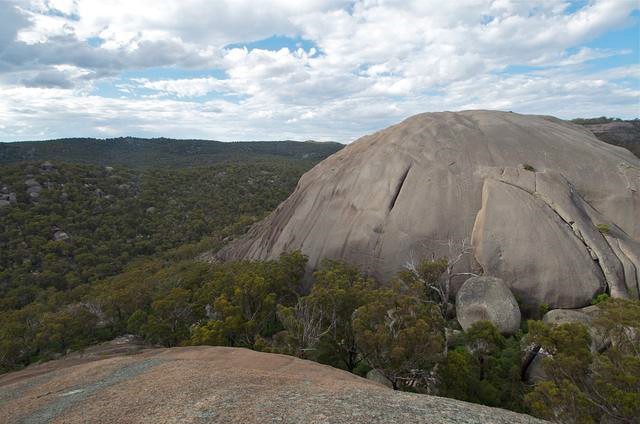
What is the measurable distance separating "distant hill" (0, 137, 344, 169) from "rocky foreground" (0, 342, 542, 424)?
10101 cm

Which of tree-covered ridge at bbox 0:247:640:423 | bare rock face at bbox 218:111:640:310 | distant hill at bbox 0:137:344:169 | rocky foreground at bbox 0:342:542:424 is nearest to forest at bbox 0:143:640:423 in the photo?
tree-covered ridge at bbox 0:247:640:423

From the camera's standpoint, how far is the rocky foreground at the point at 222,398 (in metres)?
Result: 7.99

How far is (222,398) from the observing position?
29.2 ft

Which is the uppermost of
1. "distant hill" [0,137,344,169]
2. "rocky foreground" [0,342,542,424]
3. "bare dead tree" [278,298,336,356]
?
"distant hill" [0,137,344,169]

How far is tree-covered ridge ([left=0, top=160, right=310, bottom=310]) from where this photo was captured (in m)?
48.5

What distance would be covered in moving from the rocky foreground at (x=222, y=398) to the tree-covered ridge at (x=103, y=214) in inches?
1550

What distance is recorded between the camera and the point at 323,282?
77.3ft

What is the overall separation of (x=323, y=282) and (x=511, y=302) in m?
11.4

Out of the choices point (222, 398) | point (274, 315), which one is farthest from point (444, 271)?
point (222, 398)

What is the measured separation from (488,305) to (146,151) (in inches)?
5163

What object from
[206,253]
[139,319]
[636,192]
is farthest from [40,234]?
[636,192]

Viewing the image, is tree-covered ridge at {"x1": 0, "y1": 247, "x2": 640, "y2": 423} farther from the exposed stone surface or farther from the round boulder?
the round boulder

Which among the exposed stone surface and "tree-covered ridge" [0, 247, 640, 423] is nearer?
"tree-covered ridge" [0, 247, 640, 423]

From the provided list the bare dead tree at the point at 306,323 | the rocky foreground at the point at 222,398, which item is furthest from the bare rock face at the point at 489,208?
the rocky foreground at the point at 222,398
